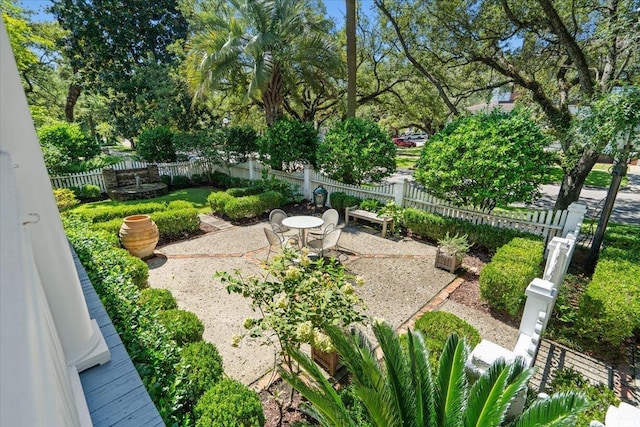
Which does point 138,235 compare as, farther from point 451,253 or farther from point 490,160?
point 490,160

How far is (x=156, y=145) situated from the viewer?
1495cm

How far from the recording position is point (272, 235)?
21.4 feet

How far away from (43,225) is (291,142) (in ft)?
33.1

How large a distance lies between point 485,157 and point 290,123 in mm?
7189

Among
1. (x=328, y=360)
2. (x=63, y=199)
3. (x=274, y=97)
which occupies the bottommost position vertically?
(x=328, y=360)

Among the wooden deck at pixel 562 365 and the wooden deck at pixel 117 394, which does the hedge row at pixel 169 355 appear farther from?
the wooden deck at pixel 562 365

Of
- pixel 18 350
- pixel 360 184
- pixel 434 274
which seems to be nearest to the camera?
pixel 18 350

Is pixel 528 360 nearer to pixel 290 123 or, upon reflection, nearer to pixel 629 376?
pixel 629 376

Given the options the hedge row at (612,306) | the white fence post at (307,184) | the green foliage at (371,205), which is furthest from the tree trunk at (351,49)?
the hedge row at (612,306)

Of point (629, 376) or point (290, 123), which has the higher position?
point (290, 123)

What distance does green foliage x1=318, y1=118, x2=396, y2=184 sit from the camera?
9.39m

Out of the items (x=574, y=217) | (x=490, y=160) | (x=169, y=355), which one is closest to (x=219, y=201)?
(x=169, y=355)

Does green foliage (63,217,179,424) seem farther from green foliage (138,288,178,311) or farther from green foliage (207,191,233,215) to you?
green foliage (207,191,233,215)

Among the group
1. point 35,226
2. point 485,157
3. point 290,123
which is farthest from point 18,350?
point 290,123
